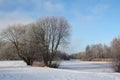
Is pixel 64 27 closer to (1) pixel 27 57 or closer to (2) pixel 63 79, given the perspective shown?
(1) pixel 27 57

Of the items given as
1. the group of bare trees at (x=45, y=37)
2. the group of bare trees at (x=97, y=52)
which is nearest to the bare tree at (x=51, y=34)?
the group of bare trees at (x=45, y=37)

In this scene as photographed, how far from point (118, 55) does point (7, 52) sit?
81.7ft

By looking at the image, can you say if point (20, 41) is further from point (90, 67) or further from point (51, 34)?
point (90, 67)

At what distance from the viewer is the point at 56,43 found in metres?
43.2

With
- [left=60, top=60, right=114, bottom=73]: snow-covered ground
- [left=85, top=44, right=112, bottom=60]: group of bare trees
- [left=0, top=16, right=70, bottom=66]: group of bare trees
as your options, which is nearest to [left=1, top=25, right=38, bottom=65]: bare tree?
[left=0, top=16, right=70, bottom=66]: group of bare trees

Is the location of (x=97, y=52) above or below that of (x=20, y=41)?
above

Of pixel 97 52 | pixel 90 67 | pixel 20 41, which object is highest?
pixel 97 52

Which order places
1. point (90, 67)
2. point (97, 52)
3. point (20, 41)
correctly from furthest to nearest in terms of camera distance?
point (97, 52)
point (20, 41)
point (90, 67)

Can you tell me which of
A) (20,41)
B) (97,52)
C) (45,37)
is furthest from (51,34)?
(97,52)

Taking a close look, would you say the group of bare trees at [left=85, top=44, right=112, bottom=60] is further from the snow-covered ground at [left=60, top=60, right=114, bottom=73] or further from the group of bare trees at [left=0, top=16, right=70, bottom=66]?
the group of bare trees at [left=0, top=16, right=70, bottom=66]

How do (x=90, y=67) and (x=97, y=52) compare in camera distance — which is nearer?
(x=90, y=67)

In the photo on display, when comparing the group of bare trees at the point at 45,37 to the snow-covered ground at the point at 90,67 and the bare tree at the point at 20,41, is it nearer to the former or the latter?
the bare tree at the point at 20,41

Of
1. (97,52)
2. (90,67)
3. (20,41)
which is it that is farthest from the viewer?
(97,52)

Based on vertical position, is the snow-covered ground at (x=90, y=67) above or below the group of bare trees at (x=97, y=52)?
below
